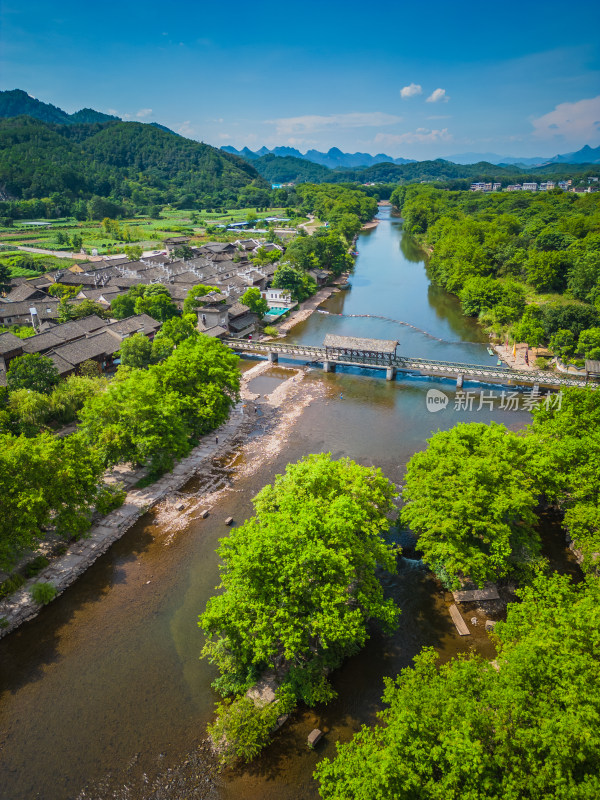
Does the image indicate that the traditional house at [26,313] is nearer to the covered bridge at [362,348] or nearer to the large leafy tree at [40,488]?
the covered bridge at [362,348]

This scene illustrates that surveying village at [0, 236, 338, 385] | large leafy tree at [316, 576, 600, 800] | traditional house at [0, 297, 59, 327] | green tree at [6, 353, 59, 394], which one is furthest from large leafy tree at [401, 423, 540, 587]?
traditional house at [0, 297, 59, 327]

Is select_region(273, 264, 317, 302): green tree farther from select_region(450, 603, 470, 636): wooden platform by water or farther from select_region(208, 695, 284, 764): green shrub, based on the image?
select_region(208, 695, 284, 764): green shrub

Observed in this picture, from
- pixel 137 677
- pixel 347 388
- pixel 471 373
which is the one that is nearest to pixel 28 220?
pixel 347 388

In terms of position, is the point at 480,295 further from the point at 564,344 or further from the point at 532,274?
the point at 564,344

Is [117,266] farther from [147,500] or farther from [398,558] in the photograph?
[398,558]

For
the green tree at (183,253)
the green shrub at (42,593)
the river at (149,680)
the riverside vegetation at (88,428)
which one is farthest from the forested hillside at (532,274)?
the green shrub at (42,593)

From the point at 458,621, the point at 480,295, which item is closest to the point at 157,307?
the point at 480,295
